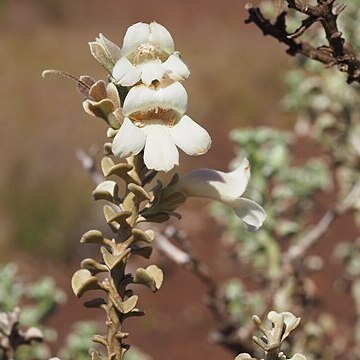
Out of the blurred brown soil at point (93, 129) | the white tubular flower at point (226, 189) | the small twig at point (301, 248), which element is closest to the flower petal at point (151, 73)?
the white tubular flower at point (226, 189)

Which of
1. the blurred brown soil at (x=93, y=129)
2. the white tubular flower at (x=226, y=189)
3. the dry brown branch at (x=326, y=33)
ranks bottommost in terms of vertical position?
the white tubular flower at (x=226, y=189)

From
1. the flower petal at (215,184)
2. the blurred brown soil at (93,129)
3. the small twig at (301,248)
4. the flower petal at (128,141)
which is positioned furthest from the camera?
the blurred brown soil at (93,129)

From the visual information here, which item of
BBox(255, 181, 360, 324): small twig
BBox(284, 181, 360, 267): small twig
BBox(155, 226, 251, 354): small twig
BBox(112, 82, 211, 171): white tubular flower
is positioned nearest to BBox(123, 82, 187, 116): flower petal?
BBox(112, 82, 211, 171): white tubular flower

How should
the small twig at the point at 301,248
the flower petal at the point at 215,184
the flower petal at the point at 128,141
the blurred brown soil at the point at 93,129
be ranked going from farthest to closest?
the blurred brown soil at the point at 93,129 < the small twig at the point at 301,248 < the flower petal at the point at 215,184 < the flower petal at the point at 128,141

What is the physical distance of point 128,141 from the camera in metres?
0.85

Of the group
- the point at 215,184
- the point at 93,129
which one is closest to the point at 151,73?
the point at 215,184

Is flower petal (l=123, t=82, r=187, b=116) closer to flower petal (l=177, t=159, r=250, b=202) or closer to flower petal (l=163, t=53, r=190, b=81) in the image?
flower petal (l=163, t=53, r=190, b=81)

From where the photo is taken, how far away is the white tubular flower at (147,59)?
87 centimetres

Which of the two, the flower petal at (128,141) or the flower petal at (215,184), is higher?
the flower petal at (215,184)

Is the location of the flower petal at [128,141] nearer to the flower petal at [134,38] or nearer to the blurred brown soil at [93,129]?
the flower petal at [134,38]

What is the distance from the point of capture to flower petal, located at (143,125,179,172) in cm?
86

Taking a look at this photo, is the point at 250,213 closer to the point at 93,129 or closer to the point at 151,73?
the point at 151,73

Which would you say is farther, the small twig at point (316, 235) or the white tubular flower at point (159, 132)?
the small twig at point (316, 235)

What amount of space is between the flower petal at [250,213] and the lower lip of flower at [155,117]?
0.52 feet
